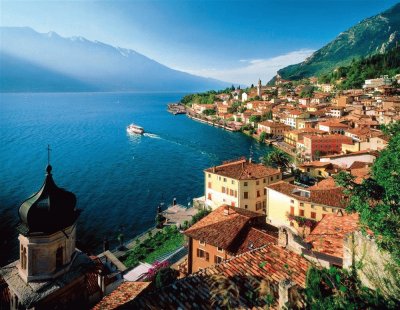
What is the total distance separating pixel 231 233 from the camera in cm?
1911

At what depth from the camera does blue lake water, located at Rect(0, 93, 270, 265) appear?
119 feet

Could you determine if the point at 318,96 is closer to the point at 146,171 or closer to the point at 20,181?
the point at 146,171

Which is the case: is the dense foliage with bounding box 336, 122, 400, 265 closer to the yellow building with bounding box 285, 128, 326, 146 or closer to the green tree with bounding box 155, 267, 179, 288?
the green tree with bounding box 155, 267, 179, 288

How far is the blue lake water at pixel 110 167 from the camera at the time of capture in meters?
36.2

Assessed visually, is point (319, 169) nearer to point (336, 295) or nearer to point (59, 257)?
point (336, 295)

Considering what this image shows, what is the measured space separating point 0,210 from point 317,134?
2175 inches

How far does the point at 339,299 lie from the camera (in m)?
5.68

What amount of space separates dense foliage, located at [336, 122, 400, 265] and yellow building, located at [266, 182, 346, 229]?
53.2ft

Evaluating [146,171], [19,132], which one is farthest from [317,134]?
[19,132]

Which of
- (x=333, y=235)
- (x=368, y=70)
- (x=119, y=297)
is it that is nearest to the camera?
(x=119, y=297)

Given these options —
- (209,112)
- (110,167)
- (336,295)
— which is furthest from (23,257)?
(209,112)

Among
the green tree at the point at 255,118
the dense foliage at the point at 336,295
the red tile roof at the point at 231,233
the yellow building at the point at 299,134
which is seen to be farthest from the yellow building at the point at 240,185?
the green tree at the point at 255,118

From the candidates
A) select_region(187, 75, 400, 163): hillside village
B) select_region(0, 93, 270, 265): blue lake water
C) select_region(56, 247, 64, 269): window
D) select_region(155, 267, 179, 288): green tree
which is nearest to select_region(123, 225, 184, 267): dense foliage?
select_region(0, 93, 270, 265): blue lake water

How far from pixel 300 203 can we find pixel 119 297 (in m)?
19.8
